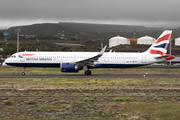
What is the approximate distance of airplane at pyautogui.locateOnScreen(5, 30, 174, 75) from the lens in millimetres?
35912

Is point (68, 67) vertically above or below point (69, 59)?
below

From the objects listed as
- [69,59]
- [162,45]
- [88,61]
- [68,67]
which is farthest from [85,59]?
[162,45]

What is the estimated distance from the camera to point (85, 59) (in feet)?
114

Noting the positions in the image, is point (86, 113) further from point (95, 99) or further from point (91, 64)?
point (91, 64)

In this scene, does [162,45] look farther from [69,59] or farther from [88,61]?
[69,59]

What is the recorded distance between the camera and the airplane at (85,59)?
1414 inches

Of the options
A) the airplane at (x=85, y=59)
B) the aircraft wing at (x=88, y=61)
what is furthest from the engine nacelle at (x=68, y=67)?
the aircraft wing at (x=88, y=61)

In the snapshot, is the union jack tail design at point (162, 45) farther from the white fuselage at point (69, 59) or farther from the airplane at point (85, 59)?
the white fuselage at point (69, 59)

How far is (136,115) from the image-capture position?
38.4 feet

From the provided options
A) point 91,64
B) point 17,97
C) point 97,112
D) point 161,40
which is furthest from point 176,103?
point 161,40

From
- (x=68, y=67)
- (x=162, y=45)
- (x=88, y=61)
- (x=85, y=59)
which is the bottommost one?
(x=68, y=67)

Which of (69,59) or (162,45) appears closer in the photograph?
(69,59)

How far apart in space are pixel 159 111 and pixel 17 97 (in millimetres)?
9541

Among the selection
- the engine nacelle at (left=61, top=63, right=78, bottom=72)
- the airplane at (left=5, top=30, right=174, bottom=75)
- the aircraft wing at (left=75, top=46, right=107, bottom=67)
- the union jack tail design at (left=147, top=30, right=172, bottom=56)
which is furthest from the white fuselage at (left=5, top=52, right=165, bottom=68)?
the engine nacelle at (left=61, top=63, right=78, bottom=72)
